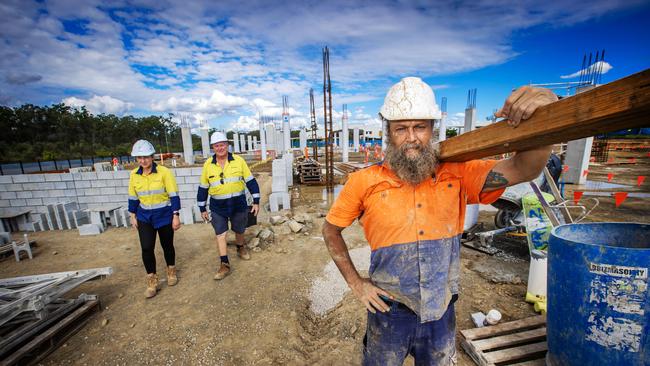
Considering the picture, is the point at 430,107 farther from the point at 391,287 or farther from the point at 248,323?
the point at 248,323

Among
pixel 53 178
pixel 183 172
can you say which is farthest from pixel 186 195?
pixel 53 178

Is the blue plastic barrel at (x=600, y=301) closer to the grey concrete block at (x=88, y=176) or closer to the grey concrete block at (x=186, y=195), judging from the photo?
the grey concrete block at (x=186, y=195)

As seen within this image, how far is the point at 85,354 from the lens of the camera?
113 inches

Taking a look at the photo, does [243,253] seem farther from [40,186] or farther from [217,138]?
[40,186]

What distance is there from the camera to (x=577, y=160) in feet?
33.7

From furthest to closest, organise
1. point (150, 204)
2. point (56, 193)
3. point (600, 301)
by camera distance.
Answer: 1. point (56, 193)
2. point (150, 204)
3. point (600, 301)

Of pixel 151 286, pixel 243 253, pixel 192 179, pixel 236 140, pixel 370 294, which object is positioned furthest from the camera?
pixel 236 140

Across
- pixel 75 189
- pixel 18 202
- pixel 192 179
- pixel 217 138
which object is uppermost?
pixel 217 138

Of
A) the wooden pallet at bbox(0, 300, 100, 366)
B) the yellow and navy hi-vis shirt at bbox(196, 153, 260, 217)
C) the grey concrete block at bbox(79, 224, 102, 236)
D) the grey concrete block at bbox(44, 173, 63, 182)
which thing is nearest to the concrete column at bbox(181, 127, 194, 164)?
the grey concrete block at bbox(44, 173, 63, 182)

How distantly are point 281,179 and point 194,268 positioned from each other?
13.3 ft

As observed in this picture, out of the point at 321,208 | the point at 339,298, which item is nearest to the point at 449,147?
the point at 339,298

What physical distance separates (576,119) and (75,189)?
1000 centimetres

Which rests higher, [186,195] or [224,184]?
[224,184]

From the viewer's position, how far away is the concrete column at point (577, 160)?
1001cm
